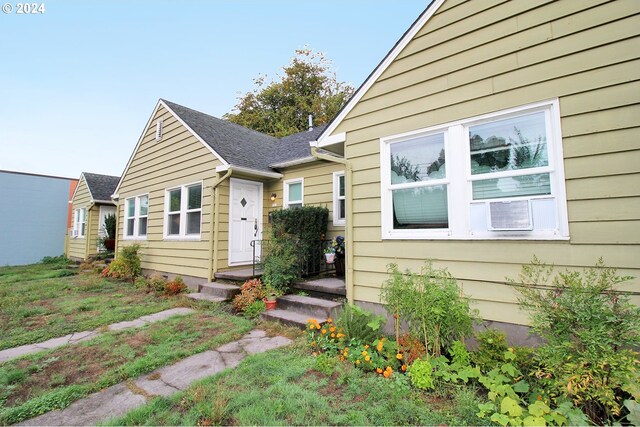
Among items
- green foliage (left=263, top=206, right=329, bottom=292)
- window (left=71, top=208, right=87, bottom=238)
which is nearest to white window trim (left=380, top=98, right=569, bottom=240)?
green foliage (left=263, top=206, right=329, bottom=292)

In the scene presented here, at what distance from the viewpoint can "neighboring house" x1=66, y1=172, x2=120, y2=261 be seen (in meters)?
13.4

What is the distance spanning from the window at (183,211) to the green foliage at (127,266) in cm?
157

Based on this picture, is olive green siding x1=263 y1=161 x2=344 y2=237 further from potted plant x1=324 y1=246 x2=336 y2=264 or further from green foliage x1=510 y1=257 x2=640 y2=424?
green foliage x1=510 y1=257 x2=640 y2=424

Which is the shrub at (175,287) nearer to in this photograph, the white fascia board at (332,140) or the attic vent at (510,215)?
the white fascia board at (332,140)

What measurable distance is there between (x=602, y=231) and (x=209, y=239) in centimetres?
701

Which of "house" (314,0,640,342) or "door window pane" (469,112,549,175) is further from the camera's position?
"door window pane" (469,112,549,175)

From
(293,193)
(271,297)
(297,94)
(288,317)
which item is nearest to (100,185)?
(293,193)

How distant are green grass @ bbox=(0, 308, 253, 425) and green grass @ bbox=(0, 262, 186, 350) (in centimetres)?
98

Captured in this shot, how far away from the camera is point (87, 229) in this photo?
1334cm

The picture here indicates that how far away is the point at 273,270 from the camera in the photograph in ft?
17.6

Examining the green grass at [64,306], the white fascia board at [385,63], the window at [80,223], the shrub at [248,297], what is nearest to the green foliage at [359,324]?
the shrub at [248,297]

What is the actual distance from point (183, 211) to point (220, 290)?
10.4 feet

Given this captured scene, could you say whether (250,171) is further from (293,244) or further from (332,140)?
(332,140)

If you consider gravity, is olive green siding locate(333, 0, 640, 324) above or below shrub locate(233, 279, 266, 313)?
above
